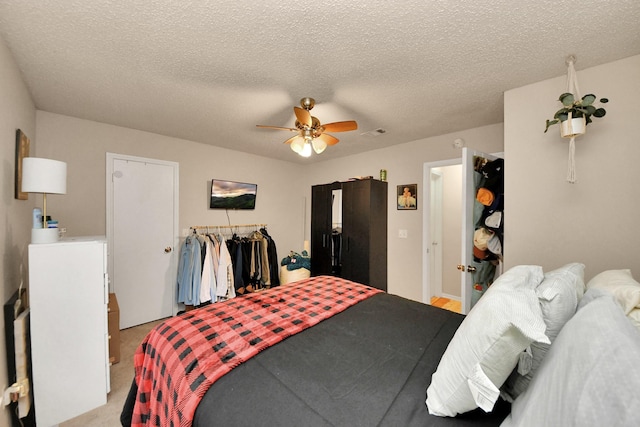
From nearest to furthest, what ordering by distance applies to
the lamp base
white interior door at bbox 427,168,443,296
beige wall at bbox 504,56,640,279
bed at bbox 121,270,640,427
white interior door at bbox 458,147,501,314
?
bed at bbox 121,270,640,427 < beige wall at bbox 504,56,640,279 < the lamp base < white interior door at bbox 458,147,501,314 < white interior door at bbox 427,168,443,296

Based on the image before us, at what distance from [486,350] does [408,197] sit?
9.54 ft

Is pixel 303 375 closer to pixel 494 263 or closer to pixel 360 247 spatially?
pixel 494 263

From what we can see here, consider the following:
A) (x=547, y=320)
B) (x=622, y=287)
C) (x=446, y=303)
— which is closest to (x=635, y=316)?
(x=622, y=287)

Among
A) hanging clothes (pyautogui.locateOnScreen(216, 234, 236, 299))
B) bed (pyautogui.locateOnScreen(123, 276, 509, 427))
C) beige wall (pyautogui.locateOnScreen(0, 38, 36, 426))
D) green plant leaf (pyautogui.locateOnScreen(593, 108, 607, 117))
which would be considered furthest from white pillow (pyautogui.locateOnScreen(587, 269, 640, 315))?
hanging clothes (pyautogui.locateOnScreen(216, 234, 236, 299))

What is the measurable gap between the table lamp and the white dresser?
9 cm

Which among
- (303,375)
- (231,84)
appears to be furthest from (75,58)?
(303,375)

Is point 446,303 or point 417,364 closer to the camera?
point 417,364

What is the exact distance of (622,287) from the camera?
96 centimetres

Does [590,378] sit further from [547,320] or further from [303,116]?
[303,116]

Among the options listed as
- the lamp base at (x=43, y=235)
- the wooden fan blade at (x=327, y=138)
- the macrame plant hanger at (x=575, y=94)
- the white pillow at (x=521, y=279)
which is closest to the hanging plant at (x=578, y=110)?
the macrame plant hanger at (x=575, y=94)

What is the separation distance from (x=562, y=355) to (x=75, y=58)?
2855 millimetres

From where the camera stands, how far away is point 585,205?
170 cm

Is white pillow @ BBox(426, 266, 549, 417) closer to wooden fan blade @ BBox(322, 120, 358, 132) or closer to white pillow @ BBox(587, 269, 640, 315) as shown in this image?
white pillow @ BBox(587, 269, 640, 315)

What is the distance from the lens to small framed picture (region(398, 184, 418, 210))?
3.40 metres
